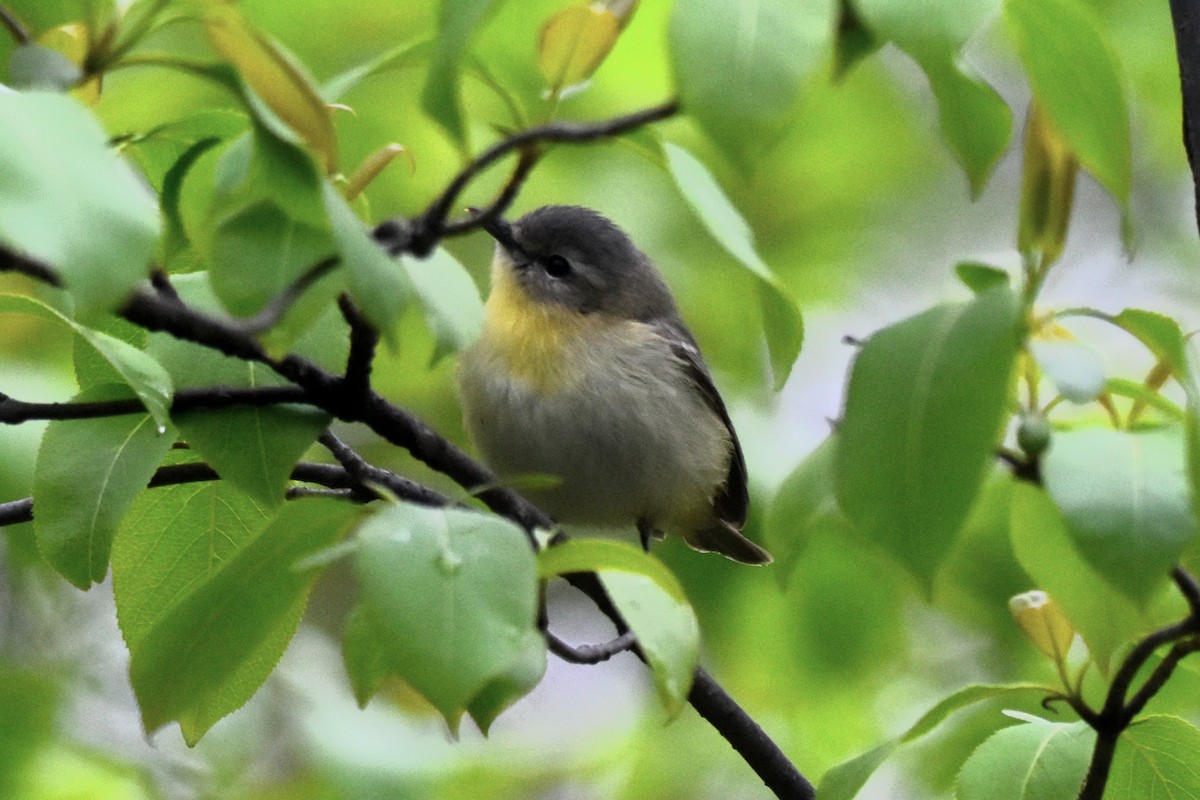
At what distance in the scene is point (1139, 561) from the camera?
1.34m

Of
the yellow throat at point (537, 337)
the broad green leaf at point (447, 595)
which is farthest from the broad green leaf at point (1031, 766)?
the yellow throat at point (537, 337)

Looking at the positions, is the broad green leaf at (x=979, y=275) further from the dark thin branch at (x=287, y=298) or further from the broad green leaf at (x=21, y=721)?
the broad green leaf at (x=21, y=721)

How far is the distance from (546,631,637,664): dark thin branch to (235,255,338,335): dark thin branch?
55cm

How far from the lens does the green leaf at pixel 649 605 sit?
1.50m

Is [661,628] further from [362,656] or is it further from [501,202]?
[501,202]

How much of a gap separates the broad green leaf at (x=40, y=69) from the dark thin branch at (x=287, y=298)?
302 millimetres

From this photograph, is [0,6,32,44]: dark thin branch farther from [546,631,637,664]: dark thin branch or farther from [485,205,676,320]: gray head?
[485,205,676,320]: gray head

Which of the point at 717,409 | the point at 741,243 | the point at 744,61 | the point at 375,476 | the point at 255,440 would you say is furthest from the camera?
the point at 717,409

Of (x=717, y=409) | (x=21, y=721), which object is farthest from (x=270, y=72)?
(x=717, y=409)

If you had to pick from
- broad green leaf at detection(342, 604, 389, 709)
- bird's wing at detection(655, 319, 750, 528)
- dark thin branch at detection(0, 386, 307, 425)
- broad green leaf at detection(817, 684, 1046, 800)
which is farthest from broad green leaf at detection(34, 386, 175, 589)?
bird's wing at detection(655, 319, 750, 528)

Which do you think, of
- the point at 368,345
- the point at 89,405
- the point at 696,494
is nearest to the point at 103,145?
the point at 368,345

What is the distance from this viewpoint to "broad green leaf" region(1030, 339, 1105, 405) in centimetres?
141

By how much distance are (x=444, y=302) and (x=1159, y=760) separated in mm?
1458

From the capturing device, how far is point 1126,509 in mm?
1354
